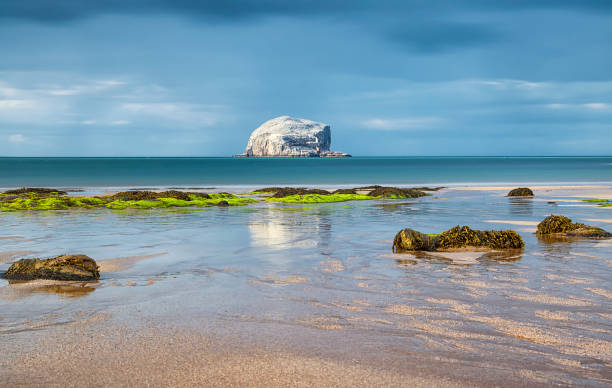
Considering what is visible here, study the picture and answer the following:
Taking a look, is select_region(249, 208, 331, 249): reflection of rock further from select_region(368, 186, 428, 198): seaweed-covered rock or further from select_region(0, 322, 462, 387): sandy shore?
select_region(368, 186, 428, 198): seaweed-covered rock

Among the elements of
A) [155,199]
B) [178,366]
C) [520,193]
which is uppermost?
[520,193]

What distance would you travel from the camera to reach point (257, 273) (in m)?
8.36

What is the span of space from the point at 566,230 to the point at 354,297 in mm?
7817

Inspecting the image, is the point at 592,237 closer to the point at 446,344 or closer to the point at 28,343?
the point at 446,344

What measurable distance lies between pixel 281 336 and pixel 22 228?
12.2m

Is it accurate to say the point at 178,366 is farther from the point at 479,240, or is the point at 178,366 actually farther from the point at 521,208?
the point at 521,208

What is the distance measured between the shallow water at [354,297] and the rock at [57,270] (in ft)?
0.98

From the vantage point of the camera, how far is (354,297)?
22.4 feet

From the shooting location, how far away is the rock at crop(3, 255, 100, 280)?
7785 millimetres

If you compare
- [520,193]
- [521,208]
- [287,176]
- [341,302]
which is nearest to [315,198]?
[521,208]

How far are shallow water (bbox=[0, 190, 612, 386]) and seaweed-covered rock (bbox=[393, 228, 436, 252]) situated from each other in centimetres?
43

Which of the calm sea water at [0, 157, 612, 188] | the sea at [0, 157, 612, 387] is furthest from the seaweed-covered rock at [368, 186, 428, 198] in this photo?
the calm sea water at [0, 157, 612, 188]

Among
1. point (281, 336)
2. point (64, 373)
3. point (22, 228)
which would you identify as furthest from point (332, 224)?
point (64, 373)

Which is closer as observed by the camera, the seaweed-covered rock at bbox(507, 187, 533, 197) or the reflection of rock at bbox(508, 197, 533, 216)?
the reflection of rock at bbox(508, 197, 533, 216)
